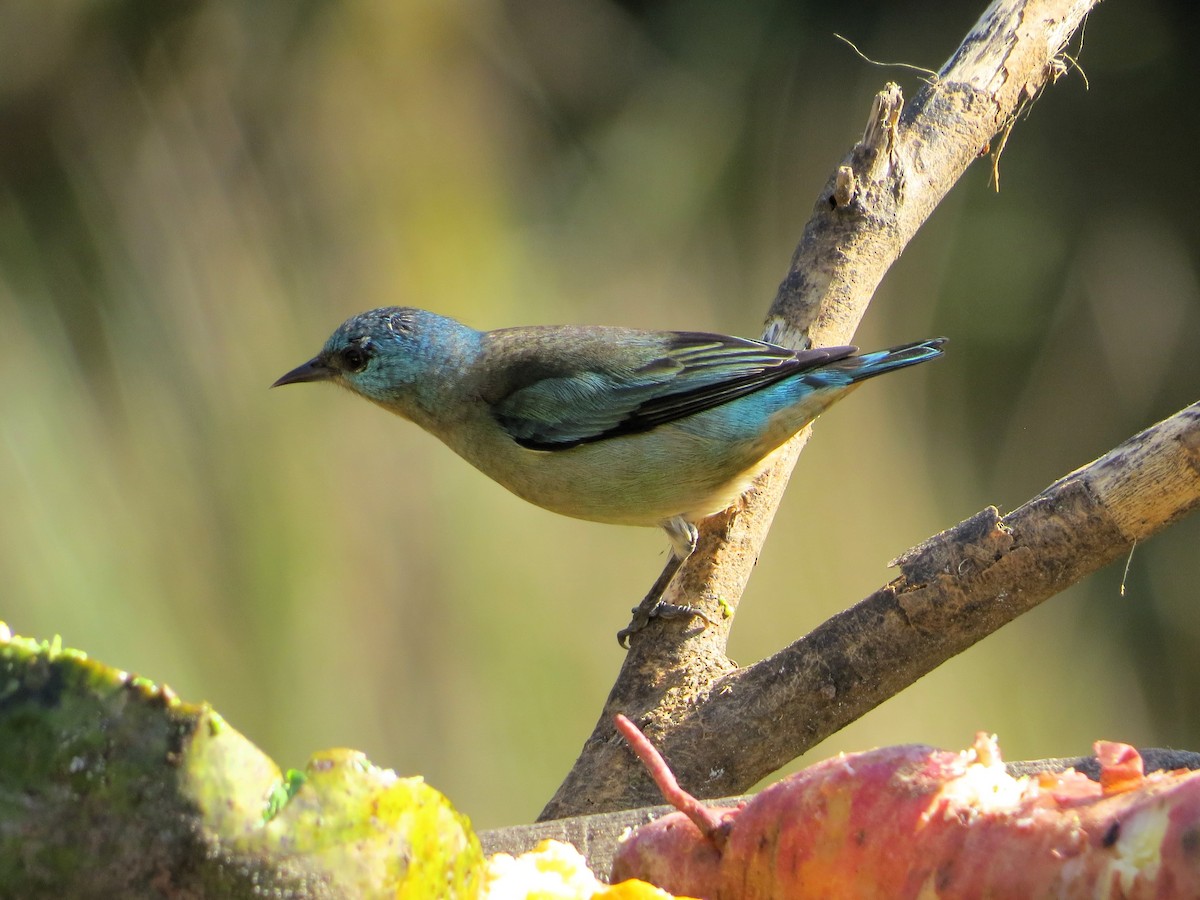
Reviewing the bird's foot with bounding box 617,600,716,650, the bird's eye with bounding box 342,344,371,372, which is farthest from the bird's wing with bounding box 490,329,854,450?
the bird's foot with bounding box 617,600,716,650

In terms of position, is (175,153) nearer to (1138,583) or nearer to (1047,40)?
(1047,40)

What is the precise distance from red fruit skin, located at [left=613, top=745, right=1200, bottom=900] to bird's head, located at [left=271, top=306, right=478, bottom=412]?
7.88ft

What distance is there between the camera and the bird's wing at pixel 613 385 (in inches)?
133

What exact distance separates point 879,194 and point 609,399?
87 centimetres

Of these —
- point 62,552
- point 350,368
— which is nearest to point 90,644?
point 62,552

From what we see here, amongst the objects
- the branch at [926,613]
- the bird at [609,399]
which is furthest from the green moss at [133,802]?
the bird at [609,399]

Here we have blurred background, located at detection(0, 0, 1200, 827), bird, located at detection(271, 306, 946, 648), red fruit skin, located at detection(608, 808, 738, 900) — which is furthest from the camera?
blurred background, located at detection(0, 0, 1200, 827)

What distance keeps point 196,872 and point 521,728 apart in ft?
13.3

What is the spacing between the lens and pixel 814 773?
123cm

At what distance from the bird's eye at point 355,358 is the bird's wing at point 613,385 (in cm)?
40

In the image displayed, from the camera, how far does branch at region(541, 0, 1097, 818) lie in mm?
3115

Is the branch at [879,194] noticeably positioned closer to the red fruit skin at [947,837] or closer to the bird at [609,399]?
the bird at [609,399]

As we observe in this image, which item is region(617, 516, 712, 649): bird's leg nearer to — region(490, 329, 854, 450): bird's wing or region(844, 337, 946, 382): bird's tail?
region(490, 329, 854, 450): bird's wing

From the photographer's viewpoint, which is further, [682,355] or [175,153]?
[175,153]
